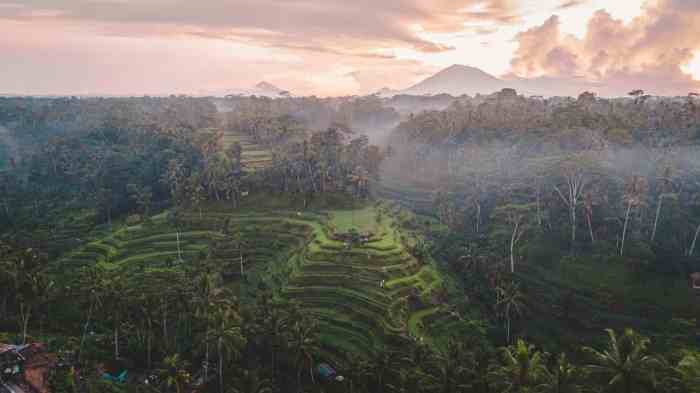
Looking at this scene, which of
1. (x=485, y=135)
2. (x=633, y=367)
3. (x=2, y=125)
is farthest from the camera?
(x=2, y=125)

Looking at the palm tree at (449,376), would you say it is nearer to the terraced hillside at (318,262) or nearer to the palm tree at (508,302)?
the terraced hillside at (318,262)

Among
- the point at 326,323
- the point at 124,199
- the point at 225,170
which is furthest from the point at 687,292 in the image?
the point at 124,199

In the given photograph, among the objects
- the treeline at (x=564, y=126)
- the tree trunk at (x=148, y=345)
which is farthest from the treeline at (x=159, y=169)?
the tree trunk at (x=148, y=345)

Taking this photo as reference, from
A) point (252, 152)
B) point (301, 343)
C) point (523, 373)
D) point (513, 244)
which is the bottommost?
point (301, 343)

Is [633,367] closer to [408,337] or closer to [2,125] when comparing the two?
[408,337]

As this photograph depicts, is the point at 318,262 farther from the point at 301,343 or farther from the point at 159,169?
the point at 159,169

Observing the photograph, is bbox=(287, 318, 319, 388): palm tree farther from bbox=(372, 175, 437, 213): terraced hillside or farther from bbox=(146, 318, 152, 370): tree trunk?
bbox=(372, 175, 437, 213): terraced hillside

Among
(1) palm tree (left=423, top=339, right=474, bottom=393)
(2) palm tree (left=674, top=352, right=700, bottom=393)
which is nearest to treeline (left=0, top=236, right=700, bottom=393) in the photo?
(1) palm tree (left=423, top=339, right=474, bottom=393)

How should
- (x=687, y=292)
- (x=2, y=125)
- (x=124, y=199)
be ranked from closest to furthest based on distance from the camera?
(x=687, y=292) → (x=124, y=199) → (x=2, y=125)

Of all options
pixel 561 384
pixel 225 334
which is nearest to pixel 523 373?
pixel 561 384

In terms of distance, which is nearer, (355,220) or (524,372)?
(524,372)

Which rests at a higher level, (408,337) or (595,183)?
(595,183)
